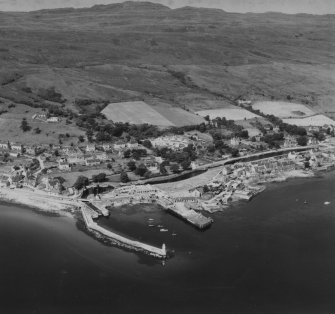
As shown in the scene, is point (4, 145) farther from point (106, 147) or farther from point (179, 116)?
point (179, 116)

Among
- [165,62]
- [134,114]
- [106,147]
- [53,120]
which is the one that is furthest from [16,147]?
[165,62]

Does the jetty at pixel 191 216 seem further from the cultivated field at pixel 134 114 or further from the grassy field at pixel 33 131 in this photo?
the cultivated field at pixel 134 114

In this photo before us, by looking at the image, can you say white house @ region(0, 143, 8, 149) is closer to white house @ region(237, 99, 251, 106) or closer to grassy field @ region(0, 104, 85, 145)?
grassy field @ region(0, 104, 85, 145)

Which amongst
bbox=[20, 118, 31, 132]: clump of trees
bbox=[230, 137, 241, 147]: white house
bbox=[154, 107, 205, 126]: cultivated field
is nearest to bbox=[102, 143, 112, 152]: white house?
bbox=[20, 118, 31, 132]: clump of trees

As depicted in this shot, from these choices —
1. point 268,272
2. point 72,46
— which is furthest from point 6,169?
point 72,46

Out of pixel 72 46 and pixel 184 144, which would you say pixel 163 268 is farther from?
pixel 72 46

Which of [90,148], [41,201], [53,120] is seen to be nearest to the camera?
[41,201]

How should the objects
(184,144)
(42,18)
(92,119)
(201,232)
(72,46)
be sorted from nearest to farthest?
1. (201,232)
2. (184,144)
3. (92,119)
4. (72,46)
5. (42,18)
